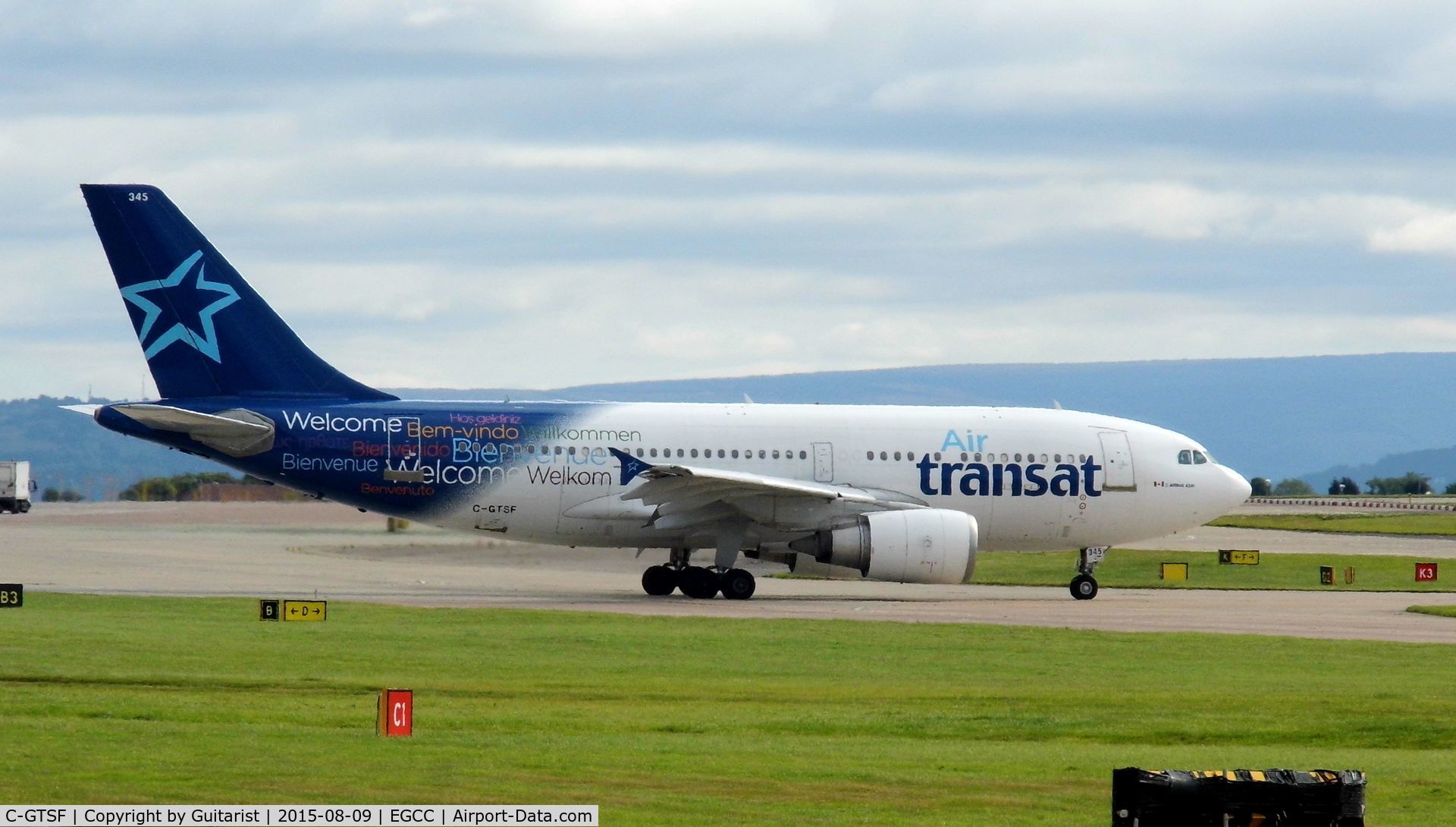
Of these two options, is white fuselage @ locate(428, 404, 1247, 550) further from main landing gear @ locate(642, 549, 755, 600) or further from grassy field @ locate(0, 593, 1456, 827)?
grassy field @ locate(0, 593, 1456, 827)

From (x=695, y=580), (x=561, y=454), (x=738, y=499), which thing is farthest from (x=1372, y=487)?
(x=561, y=454)

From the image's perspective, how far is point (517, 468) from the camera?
113 ft

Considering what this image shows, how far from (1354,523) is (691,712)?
64712mm

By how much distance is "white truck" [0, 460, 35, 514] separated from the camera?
263 ft

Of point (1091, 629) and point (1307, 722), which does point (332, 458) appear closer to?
point (1091, 629)

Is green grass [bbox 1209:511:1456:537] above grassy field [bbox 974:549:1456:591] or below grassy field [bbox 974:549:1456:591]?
above

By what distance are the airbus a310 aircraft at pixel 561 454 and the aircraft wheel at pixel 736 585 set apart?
0.03 meters

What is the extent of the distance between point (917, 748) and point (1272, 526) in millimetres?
62813

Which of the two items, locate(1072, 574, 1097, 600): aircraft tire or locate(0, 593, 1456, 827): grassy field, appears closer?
locate(0, 593, 1456, 827): grassy field

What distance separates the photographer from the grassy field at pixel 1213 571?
Answer: 43.0m

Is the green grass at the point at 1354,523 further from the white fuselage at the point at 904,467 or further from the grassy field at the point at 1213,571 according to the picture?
the white fuselage at the point at 904,467

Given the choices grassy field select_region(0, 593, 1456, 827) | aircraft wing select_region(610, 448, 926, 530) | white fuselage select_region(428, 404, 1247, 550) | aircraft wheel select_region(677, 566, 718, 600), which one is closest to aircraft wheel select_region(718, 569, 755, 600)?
aircraft wheel select_region(677, 566, 718, 600)

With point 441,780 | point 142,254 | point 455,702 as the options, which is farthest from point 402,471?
point 441,780

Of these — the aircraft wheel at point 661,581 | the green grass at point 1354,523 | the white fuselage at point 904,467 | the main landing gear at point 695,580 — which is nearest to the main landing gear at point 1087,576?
the white fuselage at point 904,467
